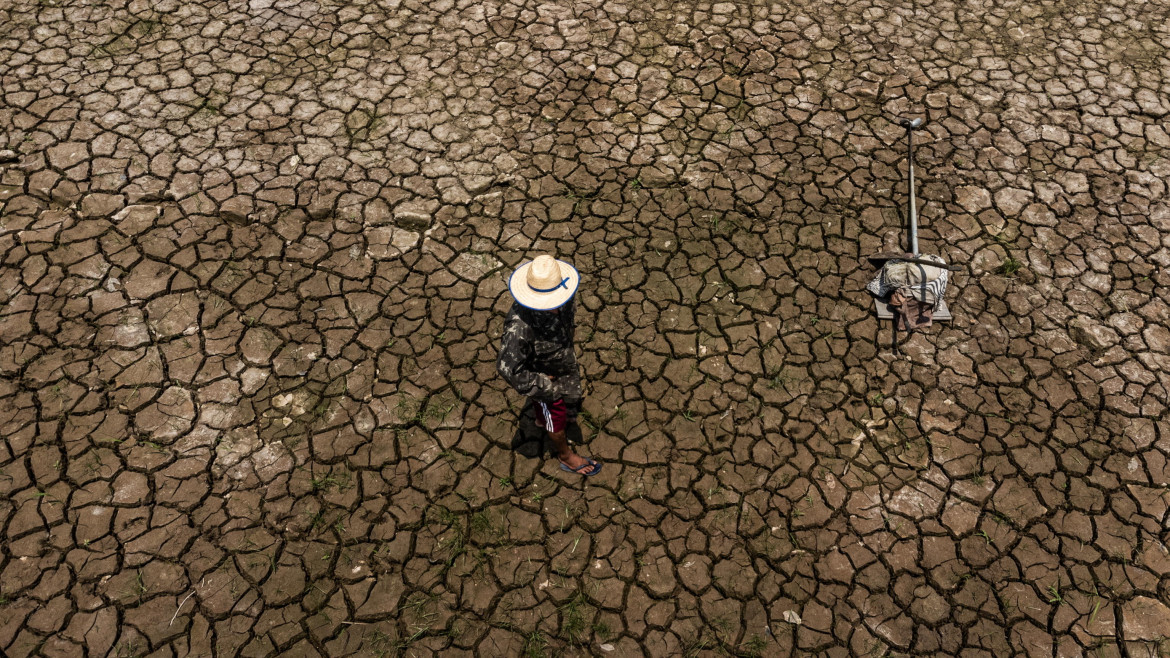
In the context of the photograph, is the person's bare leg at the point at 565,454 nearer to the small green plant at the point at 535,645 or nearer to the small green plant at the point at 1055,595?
the small green plant at the point at 535,645

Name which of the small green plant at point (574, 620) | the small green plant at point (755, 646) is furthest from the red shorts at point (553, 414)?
the small green plant at point (755, 646)

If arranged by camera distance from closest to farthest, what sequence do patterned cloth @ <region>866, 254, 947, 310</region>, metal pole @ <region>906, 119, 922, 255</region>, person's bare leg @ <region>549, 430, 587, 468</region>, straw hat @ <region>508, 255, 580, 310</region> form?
straw hat @ <region>508, 255, 580, 310</region> < person's bare leg @ <region>549, 430, 587, 468</region> < patterned cloth @ <region>866, 254, 947, 310</region> < metal pole @ <region>906, 119, 922, 255</region>

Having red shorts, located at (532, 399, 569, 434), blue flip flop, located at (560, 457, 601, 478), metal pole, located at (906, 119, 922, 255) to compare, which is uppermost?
red shorts, located at (532, 399, 569, 434)

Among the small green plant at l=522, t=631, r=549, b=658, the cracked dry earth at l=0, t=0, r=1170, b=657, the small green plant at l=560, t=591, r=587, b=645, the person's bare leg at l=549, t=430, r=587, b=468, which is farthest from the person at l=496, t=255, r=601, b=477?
the small green plant at l=522, t=631, r=549, b=658

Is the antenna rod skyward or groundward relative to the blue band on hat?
groundward

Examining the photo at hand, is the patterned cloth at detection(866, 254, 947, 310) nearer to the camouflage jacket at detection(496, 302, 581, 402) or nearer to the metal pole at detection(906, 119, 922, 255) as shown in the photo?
the metal pole at detection(906, 119, 922, 255)

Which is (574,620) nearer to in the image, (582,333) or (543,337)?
(543,337)

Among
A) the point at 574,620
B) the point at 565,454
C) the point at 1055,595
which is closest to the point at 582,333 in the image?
the point at 565,454
